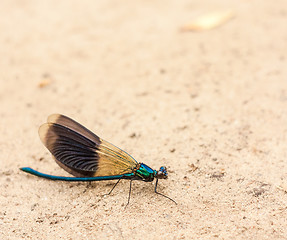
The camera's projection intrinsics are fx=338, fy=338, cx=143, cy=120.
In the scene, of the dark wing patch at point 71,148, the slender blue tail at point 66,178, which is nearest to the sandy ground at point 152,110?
the slender blue tail at point 66,178

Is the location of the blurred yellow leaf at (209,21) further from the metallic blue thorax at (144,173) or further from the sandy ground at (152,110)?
the metallic blue thorax at (144,173)

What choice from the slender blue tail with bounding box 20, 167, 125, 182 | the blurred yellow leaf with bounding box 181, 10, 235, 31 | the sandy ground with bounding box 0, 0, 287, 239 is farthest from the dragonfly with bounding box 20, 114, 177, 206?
the blurred yellow leaf with bounding box 181, 10, 235, 31

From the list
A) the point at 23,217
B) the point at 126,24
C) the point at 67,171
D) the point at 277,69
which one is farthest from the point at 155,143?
the point at 126,24

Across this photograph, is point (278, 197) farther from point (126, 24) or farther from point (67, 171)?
point (126, 24)

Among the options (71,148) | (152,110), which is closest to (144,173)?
(71,148)

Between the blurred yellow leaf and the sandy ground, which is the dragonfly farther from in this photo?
the blurred yellow leaf

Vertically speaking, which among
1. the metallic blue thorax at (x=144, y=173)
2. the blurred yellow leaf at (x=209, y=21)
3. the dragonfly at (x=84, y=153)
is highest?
the blurred yellow leaf at (x=209, y=21)

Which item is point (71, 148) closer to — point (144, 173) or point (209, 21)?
point (144, 173)
